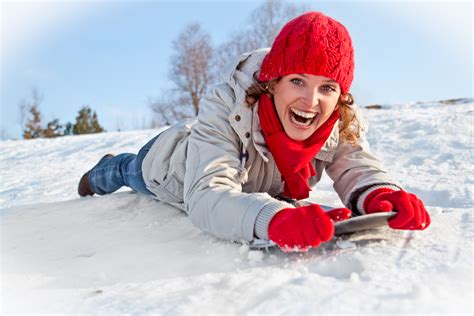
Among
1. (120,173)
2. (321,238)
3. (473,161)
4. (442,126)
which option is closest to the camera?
(321,238)

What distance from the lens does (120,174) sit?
2.76m

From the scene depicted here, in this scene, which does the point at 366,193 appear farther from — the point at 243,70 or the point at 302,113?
the point at 243,70

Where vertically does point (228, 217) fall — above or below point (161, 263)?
above

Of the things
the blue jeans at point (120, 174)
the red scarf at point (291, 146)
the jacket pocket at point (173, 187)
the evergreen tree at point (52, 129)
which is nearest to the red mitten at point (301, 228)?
the red scarf at point (291, 146)

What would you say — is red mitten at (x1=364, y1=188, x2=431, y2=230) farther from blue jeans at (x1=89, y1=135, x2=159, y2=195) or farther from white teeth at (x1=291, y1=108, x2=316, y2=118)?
blue jeans at (x1=89, y1=135, x2=159, y2=195)

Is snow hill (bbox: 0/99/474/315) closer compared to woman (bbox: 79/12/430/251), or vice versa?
snow hill (bbox: 0/99/474/315)

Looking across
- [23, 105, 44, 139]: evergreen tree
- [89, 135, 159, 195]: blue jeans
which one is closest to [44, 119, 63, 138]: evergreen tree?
[23, 105, 44, 139]: evergreen tree

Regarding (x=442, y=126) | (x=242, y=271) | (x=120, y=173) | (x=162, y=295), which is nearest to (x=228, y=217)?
(x=242, y=271)

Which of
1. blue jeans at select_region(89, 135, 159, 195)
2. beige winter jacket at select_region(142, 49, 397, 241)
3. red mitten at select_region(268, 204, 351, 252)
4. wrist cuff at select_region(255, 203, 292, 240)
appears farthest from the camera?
blue jeans at select_region(89, 135, 159, 195)

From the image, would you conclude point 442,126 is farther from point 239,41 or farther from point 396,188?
point 239,41

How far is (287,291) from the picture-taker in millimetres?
1167

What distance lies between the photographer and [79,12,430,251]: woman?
1.62 meters

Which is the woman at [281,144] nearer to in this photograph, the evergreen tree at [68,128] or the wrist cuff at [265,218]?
the wrist cuff at [265,218]

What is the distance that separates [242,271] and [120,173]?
Answer: 1.57 metres
